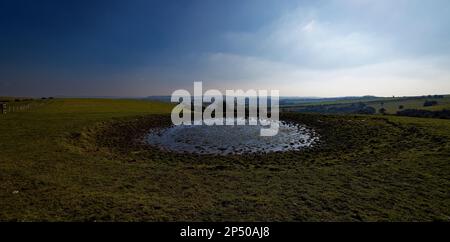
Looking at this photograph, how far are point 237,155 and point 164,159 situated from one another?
4.30 m

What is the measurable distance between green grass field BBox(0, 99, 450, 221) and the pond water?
1.61 meters

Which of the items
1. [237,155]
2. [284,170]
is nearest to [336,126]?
[237,155]

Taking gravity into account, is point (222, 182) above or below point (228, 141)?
below

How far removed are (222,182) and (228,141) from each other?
391 inches

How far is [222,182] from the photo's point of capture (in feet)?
30.6

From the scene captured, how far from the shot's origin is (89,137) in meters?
18.7

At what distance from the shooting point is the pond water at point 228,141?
16453 mm

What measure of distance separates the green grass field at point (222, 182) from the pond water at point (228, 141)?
161cm

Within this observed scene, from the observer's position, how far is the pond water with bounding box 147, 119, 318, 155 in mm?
16453

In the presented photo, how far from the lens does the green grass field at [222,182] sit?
6.60m

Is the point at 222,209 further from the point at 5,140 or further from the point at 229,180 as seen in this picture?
the point at 5,140

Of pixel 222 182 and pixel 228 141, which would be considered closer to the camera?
pixel 222 182

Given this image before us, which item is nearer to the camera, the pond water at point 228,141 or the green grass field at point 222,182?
the green grass field at point 222,182
